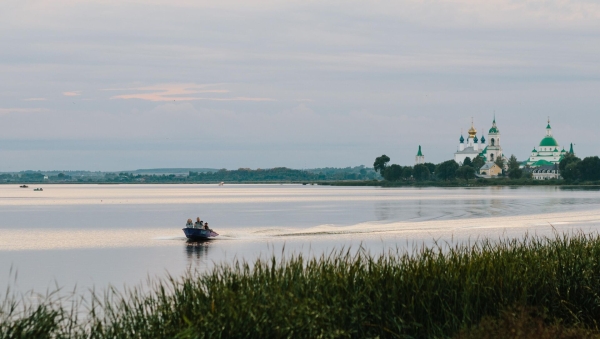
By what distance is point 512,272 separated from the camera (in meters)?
15.6

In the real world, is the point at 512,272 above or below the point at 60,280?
above

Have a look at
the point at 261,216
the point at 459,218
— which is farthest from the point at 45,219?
the point at 459,218

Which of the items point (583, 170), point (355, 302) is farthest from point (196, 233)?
point (583, 170)

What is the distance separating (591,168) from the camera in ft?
594

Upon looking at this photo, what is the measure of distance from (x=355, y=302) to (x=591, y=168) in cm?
17726

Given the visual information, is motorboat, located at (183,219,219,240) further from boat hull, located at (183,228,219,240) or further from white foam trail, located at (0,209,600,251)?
white foam trail, located at (0,209,600,251)

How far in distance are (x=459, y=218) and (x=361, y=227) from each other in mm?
12223

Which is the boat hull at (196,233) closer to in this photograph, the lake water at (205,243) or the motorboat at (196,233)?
the motorboat at (196,233)

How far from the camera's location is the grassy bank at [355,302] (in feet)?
41.0

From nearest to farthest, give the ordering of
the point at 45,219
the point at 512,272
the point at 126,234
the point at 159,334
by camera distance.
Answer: the point at 159,334 → the point at 512,272 → the point at 126,234 → the point at 45,219

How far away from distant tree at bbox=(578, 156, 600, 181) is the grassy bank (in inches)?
6799

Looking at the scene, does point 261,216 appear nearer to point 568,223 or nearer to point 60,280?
point 568,223

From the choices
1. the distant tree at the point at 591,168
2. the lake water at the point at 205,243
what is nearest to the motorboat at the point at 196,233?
the lake water at the point at 205,243

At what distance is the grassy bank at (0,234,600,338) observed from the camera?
12492 millimetres
